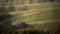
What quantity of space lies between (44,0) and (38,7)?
192 mm

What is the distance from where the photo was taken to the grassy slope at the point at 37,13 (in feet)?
8.56

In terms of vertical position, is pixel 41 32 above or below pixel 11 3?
below

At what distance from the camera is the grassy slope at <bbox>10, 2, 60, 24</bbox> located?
261cm

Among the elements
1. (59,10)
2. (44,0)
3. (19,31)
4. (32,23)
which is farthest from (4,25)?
(59,10)

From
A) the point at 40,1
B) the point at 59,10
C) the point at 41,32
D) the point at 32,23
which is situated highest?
the point at 40,1

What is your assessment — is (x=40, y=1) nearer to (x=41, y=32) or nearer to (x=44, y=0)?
(x=44, y=0)

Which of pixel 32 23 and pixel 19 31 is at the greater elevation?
pixel 32 23

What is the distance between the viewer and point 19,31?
2.63 meters

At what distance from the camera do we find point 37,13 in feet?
8.65

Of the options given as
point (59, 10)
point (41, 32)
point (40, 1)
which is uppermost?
point (40, 1)

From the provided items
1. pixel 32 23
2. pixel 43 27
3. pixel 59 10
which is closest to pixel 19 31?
pixel 32 23

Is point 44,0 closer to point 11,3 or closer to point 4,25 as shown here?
point 11,3

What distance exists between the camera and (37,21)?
8.57 ft

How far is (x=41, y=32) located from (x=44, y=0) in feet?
2.18
